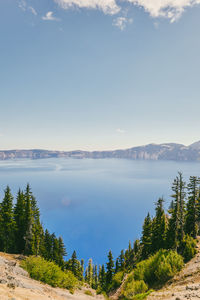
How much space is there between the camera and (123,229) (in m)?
130

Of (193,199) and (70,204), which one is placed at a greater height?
(193,199)

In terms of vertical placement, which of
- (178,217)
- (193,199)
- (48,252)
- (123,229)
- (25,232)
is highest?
(193,199)

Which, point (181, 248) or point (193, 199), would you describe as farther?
point (193, 199)

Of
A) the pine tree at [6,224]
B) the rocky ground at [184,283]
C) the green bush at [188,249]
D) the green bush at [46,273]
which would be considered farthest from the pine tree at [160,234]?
the pine tree at [6,224]

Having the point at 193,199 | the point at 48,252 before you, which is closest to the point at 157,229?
the point at 193,199

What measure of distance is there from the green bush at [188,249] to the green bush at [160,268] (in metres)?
2.40

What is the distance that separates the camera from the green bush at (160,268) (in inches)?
1028

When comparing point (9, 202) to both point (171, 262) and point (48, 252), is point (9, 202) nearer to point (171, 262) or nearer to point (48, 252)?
point (48, 252)

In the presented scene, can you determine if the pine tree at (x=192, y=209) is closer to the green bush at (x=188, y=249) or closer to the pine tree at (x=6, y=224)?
the green bush at (x=188, y=249)

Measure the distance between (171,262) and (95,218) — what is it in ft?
417

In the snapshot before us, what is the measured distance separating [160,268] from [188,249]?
7.60 m

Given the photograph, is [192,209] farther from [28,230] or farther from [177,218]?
[28,230]

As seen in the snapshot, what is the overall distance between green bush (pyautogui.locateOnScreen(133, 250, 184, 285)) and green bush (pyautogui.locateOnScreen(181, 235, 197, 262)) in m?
2.40

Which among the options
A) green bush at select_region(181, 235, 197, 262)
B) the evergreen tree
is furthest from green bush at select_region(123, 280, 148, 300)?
the evergreen tree
